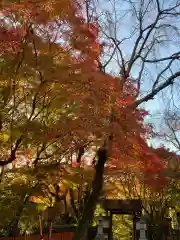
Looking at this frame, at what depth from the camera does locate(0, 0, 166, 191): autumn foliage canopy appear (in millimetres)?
6105

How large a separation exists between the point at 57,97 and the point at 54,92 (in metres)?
0.14

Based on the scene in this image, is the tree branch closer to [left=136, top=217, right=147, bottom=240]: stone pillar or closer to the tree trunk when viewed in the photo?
the tree trunk

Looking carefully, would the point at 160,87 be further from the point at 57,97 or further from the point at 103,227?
the point at 103,227

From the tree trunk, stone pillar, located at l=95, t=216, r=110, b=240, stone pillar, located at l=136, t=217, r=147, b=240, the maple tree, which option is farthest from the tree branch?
stone pillar, located at l=136, t=217, r=147, b=240

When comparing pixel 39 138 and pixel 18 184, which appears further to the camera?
pixel 18 184

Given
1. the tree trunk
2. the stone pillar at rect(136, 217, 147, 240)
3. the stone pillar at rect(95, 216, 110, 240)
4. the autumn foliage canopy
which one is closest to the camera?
the autumn foliage canopy

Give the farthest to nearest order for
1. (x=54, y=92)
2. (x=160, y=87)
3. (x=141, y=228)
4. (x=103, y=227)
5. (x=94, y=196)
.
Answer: (x=141, y=228) < (x=103, y=227) < (x=160, y=87) < (x=94, y=196) < (x=54, y=92)

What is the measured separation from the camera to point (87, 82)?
6879 millimetres

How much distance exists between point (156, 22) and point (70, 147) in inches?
178

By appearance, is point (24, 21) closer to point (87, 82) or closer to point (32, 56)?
point (32, 56)

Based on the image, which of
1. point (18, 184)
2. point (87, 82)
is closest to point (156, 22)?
point (87, 82)

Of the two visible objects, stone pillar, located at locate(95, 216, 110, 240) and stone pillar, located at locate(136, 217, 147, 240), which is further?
stone pillar, located at locate(136, 217, 147, 240)

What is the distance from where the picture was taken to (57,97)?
672 cm

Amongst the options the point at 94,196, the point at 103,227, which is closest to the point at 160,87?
the point at 94,196
